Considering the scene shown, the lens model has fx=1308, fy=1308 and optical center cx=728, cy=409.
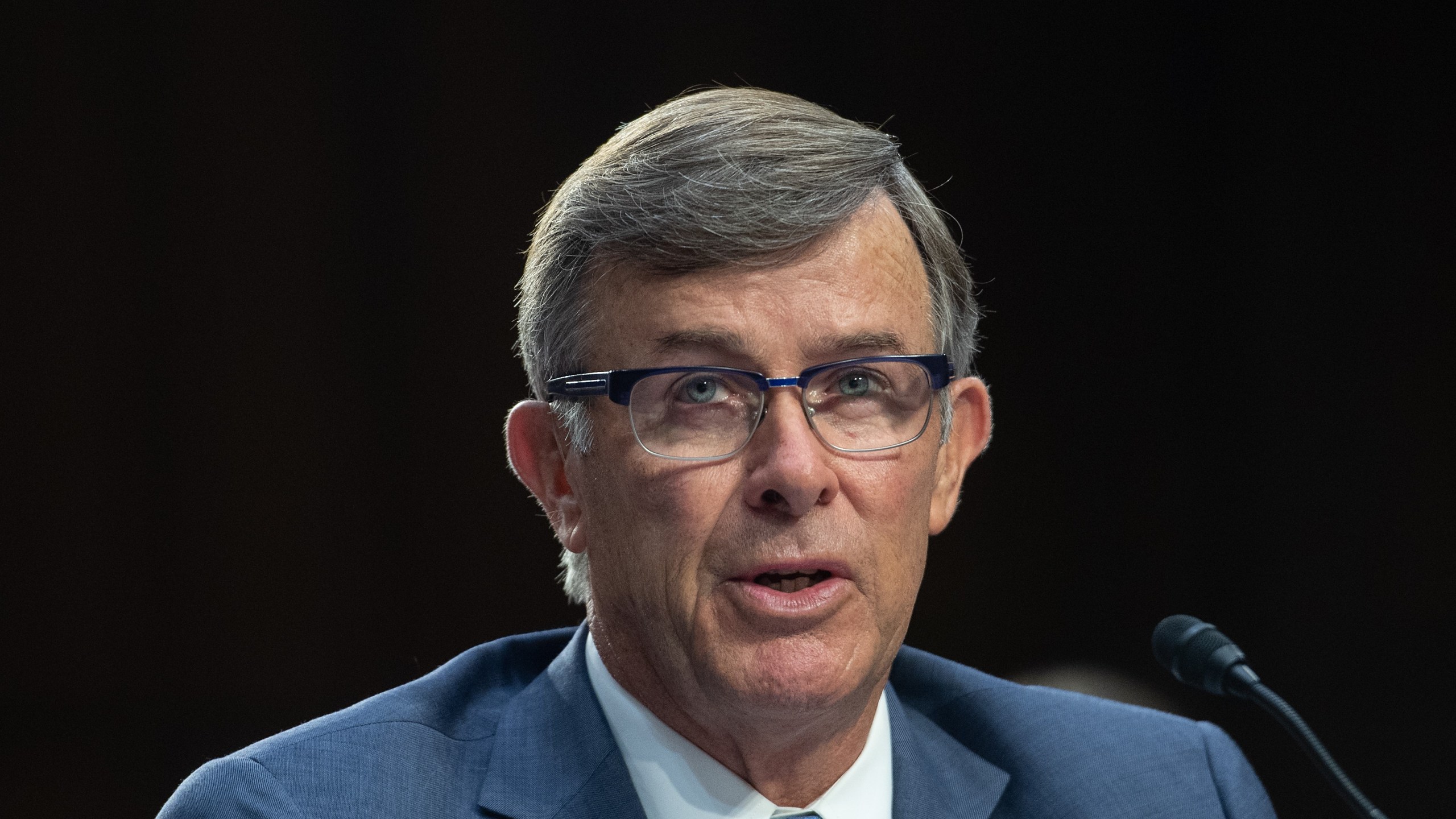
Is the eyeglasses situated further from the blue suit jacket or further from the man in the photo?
the blue suit jacket

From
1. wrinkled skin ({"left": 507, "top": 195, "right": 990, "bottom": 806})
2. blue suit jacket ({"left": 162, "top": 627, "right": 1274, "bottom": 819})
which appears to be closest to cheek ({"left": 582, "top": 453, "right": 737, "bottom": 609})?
wrinkled skin ({"left": 507, "top": 195, "right": 990, "bottom": 806})

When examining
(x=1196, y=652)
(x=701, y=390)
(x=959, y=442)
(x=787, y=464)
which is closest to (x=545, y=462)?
(x=701, y=390)

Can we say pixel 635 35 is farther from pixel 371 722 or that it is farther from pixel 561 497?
pixel 371 722

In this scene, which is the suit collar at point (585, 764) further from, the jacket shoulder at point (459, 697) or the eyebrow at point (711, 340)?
the eyebrow at point (711, 340)

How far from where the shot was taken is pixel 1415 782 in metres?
3.38

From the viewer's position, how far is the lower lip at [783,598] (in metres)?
1.54

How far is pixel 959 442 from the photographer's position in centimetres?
196

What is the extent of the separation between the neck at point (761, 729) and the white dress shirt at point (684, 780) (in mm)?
11

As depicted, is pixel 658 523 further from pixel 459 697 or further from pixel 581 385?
pixel 459 697

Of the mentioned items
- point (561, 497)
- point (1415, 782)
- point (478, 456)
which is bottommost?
point (1415, 782)

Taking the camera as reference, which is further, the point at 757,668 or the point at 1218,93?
the point at 1218,93

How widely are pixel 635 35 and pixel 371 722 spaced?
2.17 m

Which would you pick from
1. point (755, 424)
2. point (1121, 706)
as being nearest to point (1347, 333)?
point (1121, 706)

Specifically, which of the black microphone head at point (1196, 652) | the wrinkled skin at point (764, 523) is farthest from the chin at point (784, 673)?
the black microphone head at point (1196, 652)
